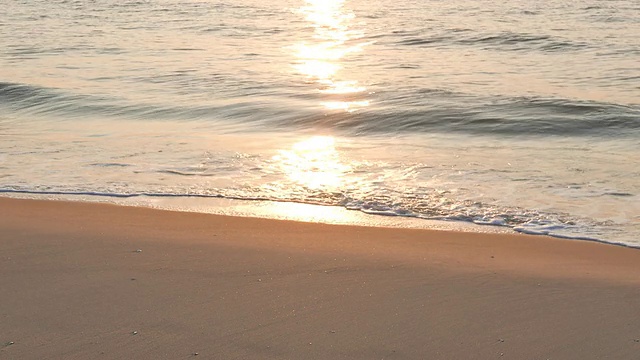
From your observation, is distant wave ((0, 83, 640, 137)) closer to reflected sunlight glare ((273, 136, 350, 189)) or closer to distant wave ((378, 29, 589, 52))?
reflected sunlight glare ((273, 136, 350, 189))

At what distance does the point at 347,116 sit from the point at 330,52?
23.7ft

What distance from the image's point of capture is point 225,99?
44.4 ft

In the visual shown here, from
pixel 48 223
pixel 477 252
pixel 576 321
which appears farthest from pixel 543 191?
pixel 48 223

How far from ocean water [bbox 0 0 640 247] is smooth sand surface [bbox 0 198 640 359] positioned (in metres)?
0.73

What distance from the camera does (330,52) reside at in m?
19.0

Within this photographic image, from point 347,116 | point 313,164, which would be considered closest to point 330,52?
point 347,116

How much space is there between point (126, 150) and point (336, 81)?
272 inches

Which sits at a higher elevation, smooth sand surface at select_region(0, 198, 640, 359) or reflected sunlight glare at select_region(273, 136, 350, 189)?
smooth sand surface at select_region(0, 198, 640, 359)

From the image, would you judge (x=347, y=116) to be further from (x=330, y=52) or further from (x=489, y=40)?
(x=489, y=40)

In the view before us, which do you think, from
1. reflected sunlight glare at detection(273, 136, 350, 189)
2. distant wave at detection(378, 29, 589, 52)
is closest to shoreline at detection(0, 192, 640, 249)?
reflected sunlight glare at detection(273, 136, 350, 189)

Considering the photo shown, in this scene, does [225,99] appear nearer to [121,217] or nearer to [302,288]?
[121,217]

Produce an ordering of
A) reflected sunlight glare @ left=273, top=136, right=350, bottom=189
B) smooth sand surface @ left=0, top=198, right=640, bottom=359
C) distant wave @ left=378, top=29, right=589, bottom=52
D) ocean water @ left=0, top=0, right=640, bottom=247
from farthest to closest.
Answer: distant wave @ left=378, top=29, right=589, bottom=52 < reflected sunlight glare @ left=273, top=136, right=350, bottom=189 < ocean water @ left=0, top=0, right=640, bottom=247 < smooth sand surface @ left=0, top=198, right=640, bottom=359

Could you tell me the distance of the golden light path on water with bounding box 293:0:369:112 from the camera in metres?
14.2

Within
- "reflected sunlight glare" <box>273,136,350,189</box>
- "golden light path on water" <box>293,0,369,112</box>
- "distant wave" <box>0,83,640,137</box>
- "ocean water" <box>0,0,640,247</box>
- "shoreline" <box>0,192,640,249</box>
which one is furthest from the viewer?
"golden light path on water" <box>293,0,369,112</box>
